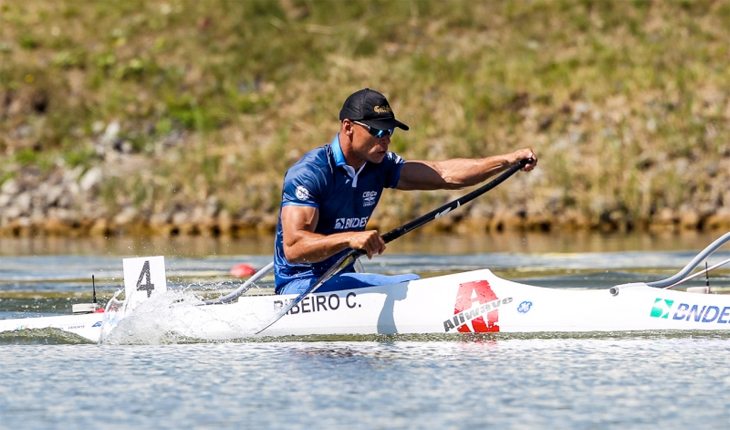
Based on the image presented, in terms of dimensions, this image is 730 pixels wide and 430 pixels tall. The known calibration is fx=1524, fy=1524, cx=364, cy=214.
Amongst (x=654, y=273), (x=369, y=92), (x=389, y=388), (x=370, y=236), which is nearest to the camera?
(x=389, y=388)

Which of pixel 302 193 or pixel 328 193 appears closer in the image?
pixel 302 193

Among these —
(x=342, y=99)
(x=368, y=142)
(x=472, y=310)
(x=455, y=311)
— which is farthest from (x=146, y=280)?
(x=342, y=99)

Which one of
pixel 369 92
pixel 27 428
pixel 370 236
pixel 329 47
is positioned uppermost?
pixel 329 47

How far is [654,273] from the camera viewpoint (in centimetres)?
1745

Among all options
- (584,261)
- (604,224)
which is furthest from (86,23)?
(584,261)

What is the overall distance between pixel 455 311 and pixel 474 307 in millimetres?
143

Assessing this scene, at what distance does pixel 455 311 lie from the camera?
36.6ft

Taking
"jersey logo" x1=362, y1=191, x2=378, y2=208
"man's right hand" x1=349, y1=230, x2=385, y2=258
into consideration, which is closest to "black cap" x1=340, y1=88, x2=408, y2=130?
"jersey logo" x1=362, y1=191, x2=378, y2=208

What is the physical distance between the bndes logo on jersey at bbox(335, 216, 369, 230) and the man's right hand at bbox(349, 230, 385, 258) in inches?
29.5

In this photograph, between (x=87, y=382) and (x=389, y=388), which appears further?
(x=87, y=382)

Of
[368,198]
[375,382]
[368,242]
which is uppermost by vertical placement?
[368,198]

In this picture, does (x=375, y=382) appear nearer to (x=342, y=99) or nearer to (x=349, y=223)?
(x=349, y=223)

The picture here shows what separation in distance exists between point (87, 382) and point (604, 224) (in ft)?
62.1

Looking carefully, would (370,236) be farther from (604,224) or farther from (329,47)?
(329,47)
